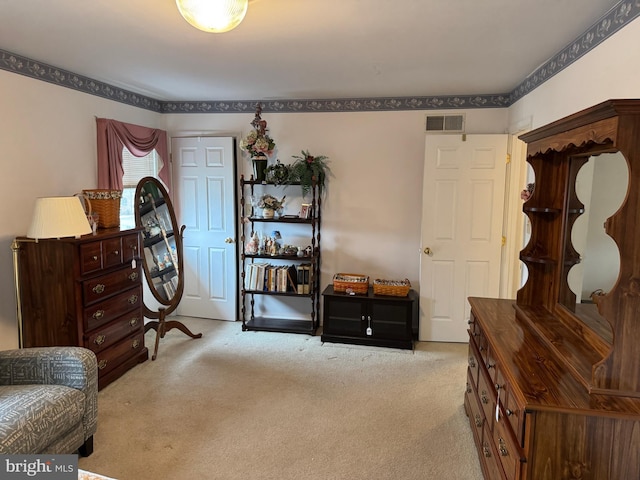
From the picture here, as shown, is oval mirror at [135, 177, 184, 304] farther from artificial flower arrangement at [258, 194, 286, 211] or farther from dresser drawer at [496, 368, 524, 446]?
dresser drawer at [496, 368, 524, 446]

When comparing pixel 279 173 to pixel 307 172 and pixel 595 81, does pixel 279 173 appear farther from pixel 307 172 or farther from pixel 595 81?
pixel 595 81

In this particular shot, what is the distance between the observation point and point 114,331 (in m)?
3.26

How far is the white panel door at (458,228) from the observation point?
395cm

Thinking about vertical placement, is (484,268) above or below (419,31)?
below

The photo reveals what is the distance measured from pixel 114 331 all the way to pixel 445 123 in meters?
3.52

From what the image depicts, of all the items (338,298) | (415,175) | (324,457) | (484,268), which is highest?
(415,175)

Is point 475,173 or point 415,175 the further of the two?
point 415,175

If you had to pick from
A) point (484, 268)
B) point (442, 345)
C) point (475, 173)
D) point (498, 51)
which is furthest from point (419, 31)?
point (442, 345)

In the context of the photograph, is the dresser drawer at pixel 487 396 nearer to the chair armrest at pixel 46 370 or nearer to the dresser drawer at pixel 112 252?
the chair armrest at pixel 46 370

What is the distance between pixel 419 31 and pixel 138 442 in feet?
9.52

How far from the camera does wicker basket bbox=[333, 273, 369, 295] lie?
13.5 ft

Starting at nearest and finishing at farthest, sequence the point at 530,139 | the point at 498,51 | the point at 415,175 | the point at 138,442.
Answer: the point at 530,139
the point at 138,442
the point at 498,51
the point at 415,175

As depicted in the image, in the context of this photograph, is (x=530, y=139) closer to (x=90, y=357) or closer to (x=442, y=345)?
(x=442, y=345)

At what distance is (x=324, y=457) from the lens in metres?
2.40
